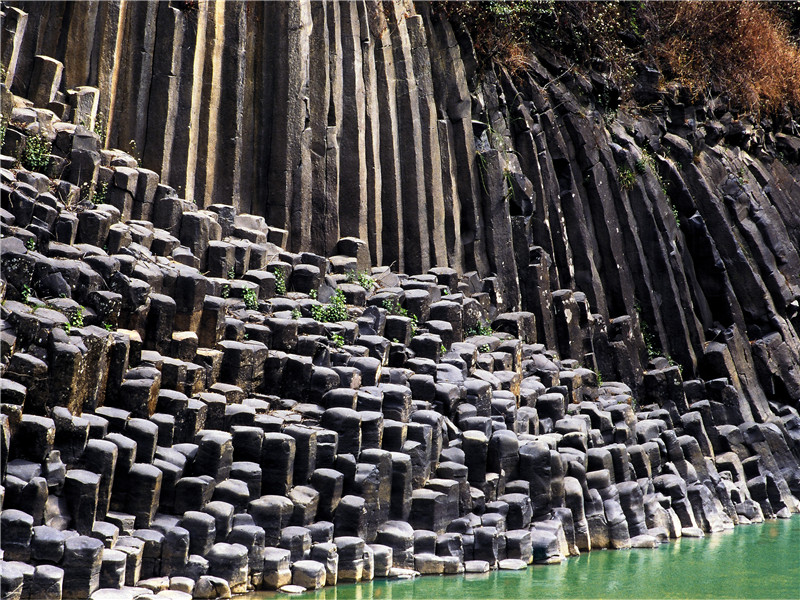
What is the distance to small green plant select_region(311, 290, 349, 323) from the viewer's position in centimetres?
1156

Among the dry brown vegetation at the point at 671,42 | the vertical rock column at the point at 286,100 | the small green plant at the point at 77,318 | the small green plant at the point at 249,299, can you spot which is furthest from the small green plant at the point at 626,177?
the small green plant at the point at 77,318

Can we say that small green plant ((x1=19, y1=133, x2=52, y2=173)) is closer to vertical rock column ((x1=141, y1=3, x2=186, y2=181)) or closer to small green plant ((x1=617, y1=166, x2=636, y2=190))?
vertical rock column ((x1=141, y1=3, x2=186, y2=181))

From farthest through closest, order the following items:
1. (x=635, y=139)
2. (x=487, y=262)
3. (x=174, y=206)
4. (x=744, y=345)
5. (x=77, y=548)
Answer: (x=635, y=139)
(x=744, y=345)
(x=487, y=262)
(x=174, y=206)
(x=77, y=548)

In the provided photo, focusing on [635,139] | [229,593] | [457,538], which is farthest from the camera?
[635,139]

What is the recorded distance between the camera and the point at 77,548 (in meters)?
7.79

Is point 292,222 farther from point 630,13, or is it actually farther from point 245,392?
point 630,13

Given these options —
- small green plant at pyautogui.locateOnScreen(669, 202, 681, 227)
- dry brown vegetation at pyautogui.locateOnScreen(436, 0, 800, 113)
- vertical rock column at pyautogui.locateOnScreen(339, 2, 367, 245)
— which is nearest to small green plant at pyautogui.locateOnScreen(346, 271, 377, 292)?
vertical rock column at pyautogui.locateOnScreen(339, 2, 367, 245)

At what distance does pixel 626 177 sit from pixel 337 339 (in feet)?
24.9

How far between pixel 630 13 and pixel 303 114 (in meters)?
8.81

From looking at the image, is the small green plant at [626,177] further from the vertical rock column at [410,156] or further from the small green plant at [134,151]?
the small green plant at [134,151]

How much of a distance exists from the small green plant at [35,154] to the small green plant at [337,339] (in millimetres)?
3718

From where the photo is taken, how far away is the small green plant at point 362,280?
41.9 feet

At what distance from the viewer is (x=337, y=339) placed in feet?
36.9

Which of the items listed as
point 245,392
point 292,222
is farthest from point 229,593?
point 292,222
